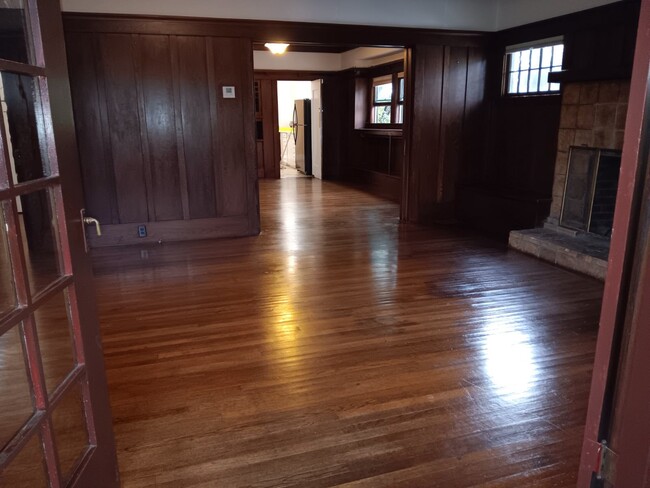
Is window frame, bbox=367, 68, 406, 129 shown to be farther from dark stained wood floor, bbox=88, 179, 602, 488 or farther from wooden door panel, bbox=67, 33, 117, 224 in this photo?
wooden door panel, bbox=67, 33, 117, 224

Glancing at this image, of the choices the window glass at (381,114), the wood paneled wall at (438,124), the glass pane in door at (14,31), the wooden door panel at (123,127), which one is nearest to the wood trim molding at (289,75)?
the window glass at (381,114)

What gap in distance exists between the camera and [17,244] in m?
1.24

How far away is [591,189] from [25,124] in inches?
195

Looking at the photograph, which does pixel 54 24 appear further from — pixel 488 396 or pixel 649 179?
pixel 488 396

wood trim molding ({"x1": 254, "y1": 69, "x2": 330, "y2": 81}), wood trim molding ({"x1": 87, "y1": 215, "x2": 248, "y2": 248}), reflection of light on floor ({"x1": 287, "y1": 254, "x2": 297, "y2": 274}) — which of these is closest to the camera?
reflection of light on floor ({"x1": 287, "y1": 254, "x2": 297, "y2": 274})

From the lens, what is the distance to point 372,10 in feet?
19.4

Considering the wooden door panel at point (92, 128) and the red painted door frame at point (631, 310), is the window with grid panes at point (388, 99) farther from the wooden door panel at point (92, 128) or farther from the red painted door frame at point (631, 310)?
the red painted door frame at point (631, 310)

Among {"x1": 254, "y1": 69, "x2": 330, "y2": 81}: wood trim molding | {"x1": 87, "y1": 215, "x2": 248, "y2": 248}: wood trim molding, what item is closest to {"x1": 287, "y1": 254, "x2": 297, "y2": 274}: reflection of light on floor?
{"x1": 87, "y1": 215, "x2": 248, "y2": 248}: wood trim molding

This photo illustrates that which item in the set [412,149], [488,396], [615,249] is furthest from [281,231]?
[615,249]

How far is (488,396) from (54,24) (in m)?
2.44

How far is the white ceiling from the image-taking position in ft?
16.9

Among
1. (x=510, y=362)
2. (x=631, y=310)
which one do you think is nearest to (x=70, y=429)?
(x=631, y=310)

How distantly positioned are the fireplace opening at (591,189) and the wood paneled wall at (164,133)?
3542 mm

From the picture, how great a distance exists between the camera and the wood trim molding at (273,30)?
5113 millimetres
